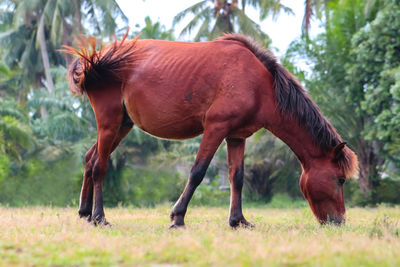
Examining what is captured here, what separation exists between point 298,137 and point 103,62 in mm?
2699

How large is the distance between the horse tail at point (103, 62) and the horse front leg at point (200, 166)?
150 centimetres

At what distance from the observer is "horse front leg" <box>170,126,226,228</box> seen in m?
5.29

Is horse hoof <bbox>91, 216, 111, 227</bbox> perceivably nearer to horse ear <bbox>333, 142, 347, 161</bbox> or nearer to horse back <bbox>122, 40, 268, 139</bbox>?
horse back <bbox>122, 40, 268, 139</bbox>

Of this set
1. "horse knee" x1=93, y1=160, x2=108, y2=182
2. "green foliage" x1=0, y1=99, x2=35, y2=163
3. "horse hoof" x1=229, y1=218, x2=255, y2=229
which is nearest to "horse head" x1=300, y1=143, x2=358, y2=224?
"horse hoof" x1=229, y1=218, x2=255, y2=229

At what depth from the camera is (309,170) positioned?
5668 millimetres

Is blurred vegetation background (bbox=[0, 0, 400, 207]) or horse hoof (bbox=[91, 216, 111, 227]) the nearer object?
horse hoof (bbox=[91, 216, 111, 227])

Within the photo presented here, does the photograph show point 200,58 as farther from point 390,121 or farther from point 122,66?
point 390,121

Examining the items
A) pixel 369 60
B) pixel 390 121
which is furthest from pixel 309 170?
pixel 369 60

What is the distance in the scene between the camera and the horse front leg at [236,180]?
5785mm

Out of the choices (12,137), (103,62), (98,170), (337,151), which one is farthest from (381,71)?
(12,137)

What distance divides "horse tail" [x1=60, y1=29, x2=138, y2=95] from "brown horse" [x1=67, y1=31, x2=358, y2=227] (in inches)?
0.5

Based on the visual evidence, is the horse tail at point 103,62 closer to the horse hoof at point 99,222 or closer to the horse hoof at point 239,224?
the horse hoof at point 99,222

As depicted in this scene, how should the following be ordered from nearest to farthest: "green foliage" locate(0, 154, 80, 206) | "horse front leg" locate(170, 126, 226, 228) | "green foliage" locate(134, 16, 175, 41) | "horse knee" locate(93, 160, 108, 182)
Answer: "horse front leg" locate(170, 126, 226, 228), "horse knee" locate(93, 160, 108, 182), "green foliage" locate(0, 154, 80, 206), "green foliage" locate(134, 16, 175, 41)

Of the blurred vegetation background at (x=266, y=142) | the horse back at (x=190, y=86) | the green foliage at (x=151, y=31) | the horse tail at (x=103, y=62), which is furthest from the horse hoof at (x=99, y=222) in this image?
the green foliage at (x=151, y=31)
